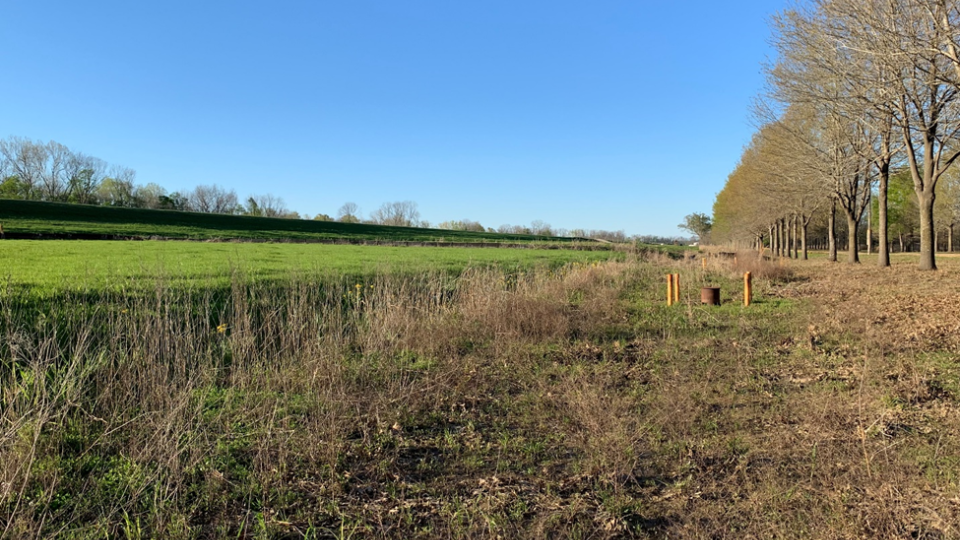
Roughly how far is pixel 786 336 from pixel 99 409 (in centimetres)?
831

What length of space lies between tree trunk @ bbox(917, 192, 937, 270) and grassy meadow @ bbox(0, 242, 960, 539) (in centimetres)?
976

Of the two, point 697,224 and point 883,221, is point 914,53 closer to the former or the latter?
point 883,221

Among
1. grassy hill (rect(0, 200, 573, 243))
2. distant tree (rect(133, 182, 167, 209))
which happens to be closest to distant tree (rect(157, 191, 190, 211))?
distant tree (rect(133, 182, 167, 209))

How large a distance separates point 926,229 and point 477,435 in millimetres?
17306

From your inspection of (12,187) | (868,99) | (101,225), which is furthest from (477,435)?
(12,187)

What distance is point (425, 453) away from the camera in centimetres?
379

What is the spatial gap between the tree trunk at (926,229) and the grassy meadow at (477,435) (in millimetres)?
9764

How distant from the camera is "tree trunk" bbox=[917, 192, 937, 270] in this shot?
14.5 m

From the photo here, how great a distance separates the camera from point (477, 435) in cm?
408

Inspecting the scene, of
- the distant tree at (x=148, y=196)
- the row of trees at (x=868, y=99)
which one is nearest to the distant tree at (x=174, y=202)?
the distant tree at (x=148, y=196)

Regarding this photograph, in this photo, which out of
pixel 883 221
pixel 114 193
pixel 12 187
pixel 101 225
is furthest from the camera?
pixel 114 193

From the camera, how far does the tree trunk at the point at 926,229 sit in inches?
570

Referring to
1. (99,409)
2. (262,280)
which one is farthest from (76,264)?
(99,409)

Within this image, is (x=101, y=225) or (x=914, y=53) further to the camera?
(x=101, y=225)
